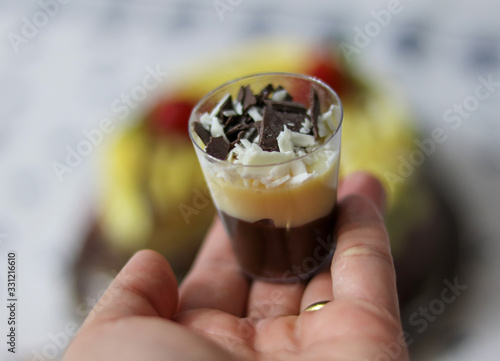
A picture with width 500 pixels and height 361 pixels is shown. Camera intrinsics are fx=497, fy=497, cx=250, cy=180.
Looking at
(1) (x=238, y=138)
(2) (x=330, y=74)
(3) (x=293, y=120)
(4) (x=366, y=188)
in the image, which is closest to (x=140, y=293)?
(1) (x=238, y=138)

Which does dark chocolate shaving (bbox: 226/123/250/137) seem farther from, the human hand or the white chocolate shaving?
the human hand

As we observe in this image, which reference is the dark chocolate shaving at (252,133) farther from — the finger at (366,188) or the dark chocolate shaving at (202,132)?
the finger at (366,188)

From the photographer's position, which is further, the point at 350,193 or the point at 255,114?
the point at 350,193

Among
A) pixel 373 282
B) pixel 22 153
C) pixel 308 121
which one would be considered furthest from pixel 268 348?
pixel 22 153

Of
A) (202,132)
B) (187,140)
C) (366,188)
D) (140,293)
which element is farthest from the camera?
(187,140)

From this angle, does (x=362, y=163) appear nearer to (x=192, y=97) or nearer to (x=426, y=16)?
(x=192, y=97)

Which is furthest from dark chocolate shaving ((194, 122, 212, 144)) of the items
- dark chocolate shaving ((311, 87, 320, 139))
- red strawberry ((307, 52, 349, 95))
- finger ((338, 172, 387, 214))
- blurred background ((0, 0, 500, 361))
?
red strawberry ((307, 52, 349, 95))

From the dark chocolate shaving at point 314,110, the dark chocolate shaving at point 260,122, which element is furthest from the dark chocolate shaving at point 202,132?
the dark chocolate shaving at point 314,110

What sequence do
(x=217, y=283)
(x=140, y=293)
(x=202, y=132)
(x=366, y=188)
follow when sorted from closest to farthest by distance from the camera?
(x=140, y=293)
(x=202, y=132)
(x=217, y=283)
(x=366, y=188)

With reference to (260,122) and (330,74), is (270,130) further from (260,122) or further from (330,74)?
(330,74)
